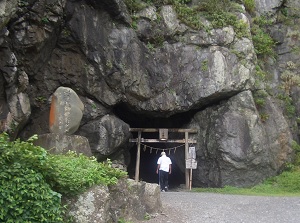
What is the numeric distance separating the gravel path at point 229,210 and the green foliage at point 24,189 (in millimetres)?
3049

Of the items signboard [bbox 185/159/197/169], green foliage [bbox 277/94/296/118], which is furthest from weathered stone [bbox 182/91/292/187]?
green foliage [bbox 277/94/296/118]

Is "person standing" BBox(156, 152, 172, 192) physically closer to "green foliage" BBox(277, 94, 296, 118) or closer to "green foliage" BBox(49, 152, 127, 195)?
"green foliage" BBox(49, 152, 127, 195)

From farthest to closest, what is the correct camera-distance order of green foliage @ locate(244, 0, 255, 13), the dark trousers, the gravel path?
1. green foliage @ locate(244, 0, 255, 13)
2. the dark trousers
3. the gravel path

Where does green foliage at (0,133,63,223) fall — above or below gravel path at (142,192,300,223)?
above

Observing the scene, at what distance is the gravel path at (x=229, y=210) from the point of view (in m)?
8.60

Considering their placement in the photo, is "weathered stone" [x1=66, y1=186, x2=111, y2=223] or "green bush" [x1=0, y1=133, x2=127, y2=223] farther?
"weathered stone" [x1=66, y1=186, x2=111, y2=223]

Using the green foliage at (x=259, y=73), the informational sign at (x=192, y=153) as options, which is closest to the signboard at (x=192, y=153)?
the informational sign at (x=192, y=153)

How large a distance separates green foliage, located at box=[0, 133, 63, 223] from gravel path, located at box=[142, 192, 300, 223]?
3049 millimetres

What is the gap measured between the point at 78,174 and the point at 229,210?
4.80m

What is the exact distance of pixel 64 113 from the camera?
9.48 metres

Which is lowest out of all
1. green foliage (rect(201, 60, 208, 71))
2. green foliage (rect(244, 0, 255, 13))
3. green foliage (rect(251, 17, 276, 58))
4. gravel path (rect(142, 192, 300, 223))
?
gravel path (rect(142, 192, 300, 223))

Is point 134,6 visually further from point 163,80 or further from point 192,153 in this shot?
point 192,153

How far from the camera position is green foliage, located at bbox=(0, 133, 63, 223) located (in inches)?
213

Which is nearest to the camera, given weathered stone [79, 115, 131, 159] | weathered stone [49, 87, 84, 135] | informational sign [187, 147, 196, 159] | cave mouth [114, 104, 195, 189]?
weathered stone [49, 87, 84, 135]
